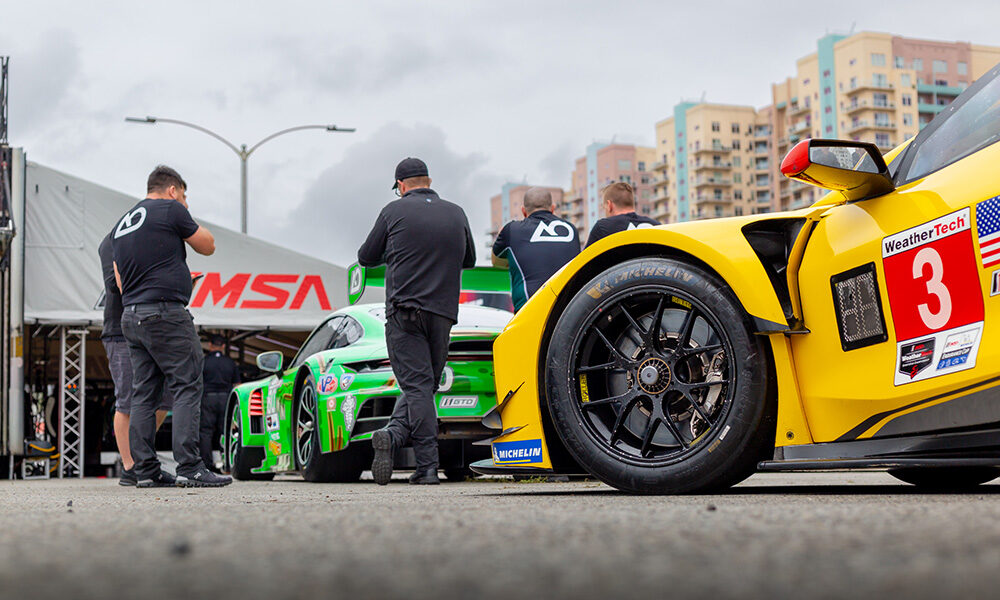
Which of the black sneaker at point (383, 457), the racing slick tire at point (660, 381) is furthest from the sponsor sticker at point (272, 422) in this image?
the racing slick tire at point (660, 381)

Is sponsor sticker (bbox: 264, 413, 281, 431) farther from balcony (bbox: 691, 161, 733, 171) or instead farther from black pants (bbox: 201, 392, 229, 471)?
balcony (bbox: 691, 161, 733, 171)

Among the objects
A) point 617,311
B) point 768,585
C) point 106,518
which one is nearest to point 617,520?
point 768,585

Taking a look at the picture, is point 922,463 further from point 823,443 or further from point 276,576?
point 276,576

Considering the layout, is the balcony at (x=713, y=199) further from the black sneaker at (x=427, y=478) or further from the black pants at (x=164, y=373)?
the black sneaker at (x=427, y=478)

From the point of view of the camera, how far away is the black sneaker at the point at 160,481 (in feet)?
21.6

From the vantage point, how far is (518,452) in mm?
4348

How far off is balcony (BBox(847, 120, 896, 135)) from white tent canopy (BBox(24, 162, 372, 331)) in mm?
92774

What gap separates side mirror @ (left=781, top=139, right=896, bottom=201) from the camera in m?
3.64

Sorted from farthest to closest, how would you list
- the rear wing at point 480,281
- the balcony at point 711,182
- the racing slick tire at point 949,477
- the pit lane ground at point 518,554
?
the balcony at point 711,182 → the rear wing at point 480,281 → the racing slick tire at point 949,477 → the pit lane ground at point 518,554

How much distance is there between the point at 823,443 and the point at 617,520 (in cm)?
132

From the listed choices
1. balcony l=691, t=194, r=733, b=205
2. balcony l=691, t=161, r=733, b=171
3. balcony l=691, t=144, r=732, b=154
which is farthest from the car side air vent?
balcony l=691, t=194, r=733, b=205

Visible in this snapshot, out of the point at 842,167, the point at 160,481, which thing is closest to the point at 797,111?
the point at 160,481

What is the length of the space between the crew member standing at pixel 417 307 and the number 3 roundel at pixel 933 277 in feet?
9.62

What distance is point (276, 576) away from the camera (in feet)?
5.38
